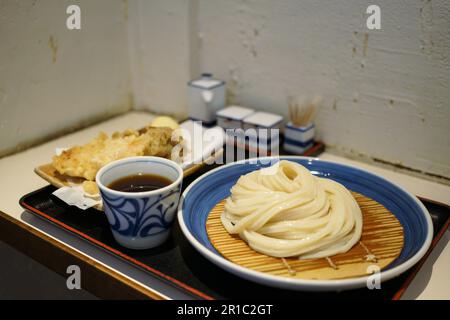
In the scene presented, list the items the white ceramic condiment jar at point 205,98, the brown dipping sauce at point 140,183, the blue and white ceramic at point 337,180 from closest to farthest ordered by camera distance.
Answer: the blue and white ceramic at point 337,180, the brown dipping sauce at point 140,183, the white ceramic condiment jar at point 205,98

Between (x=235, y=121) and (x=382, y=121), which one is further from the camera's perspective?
(x=235, y=121)

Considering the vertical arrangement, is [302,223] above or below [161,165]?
below

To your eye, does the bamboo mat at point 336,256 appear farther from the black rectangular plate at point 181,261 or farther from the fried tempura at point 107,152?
the fried tempura at point 107,152

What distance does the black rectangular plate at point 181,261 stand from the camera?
3.38 ft

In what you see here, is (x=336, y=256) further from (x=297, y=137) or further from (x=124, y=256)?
(x=297, y=137)

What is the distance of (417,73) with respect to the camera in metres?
1.56

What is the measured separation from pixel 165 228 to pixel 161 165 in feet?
0.61

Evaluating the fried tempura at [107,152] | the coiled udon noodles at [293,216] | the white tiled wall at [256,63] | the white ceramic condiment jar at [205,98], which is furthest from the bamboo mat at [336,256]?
the white ceramic condiment jar at [205,98]

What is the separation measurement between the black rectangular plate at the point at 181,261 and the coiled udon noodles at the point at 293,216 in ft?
0.39

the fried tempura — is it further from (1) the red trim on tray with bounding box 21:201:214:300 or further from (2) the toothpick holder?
(2) the toothpick holder

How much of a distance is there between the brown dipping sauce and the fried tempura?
21 cm

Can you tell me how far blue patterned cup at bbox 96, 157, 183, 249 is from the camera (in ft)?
3.62

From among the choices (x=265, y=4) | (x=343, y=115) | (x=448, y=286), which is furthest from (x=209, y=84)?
(x=448, y=286)

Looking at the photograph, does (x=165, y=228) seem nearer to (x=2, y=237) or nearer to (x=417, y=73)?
(x=2, y=237)
